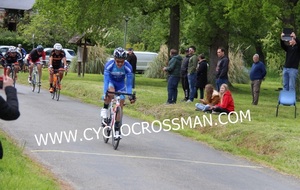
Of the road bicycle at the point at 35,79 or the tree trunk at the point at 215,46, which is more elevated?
the tree trunk at the point at 215,46

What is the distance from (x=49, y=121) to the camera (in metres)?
18.5

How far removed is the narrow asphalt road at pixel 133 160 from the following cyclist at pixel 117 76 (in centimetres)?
101

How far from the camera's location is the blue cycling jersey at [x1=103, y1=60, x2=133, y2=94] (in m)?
15.1

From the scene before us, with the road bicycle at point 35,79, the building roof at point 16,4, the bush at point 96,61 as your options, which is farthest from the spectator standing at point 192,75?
the building roof at point 16,4

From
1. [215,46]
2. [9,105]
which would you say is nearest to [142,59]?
[215,46]

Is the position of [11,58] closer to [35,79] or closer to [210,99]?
[35,79]

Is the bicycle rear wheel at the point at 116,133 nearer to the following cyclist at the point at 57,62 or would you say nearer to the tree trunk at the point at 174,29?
the following cyclist at the point at 57,62

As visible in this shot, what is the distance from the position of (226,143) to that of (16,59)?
1396 centimetres

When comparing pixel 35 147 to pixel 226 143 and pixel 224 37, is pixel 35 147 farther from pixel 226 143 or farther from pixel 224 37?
pixel 224 37

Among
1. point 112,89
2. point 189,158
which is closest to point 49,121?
point 112,89

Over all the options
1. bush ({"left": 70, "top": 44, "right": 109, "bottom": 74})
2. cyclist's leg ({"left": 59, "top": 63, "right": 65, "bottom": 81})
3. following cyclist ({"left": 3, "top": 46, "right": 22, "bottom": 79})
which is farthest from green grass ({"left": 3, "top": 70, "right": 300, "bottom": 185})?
bush ({"left": 70, "top": 44, "right": 109, "bottom": 74})

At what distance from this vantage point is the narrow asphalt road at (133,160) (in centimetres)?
1138

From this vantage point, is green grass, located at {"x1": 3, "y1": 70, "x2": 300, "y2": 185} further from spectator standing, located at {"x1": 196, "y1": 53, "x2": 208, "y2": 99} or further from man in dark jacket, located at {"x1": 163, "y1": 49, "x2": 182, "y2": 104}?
spectator standing, located at {"x1": 196, "y1": 53, "x2": 208, "y2": 99}

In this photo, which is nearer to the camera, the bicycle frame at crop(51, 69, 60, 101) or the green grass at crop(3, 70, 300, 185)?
the green grass at crop(3, 70, 300, 185)
